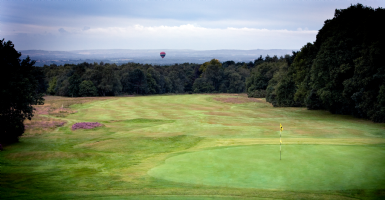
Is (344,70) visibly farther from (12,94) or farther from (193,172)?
(12,94)

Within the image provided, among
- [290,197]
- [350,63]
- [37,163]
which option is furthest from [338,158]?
[350,63]

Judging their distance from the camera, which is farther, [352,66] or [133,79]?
[133,79]

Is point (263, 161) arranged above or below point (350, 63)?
below

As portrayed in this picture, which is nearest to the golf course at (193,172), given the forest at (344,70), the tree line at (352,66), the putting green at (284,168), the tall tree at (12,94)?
the putting green at (284,168)

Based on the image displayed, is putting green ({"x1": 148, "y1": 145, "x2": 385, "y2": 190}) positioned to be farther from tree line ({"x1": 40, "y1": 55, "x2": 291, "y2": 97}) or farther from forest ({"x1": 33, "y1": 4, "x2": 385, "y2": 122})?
tree line ({"x1": 40, "y1": 55, "x2": 291, "y2": 97})

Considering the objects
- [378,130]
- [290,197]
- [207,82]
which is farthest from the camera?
[207,82]

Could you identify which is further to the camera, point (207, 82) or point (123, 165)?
point (207, 82)

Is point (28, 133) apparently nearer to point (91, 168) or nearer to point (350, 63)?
point (91, 168)

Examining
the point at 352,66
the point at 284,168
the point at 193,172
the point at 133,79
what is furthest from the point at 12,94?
the point at 133,79
